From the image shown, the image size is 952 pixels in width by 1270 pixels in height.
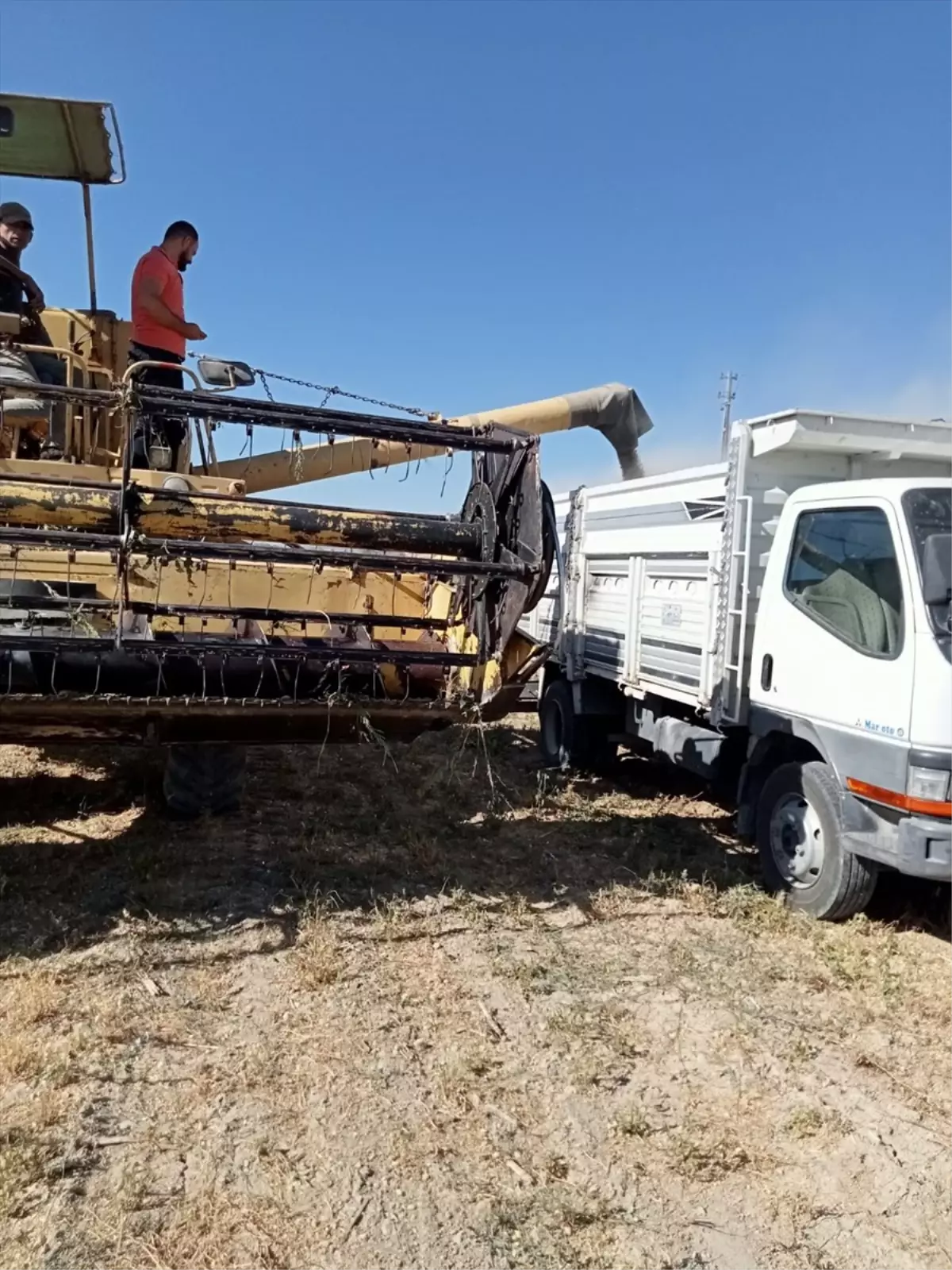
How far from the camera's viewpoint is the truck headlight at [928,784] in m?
3.97

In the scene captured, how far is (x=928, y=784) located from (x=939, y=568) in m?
0.92

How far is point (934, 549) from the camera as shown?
4.03m

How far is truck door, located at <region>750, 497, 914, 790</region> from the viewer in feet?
13.9

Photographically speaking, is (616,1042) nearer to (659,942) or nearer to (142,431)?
(659,942)

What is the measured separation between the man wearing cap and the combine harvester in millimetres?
139

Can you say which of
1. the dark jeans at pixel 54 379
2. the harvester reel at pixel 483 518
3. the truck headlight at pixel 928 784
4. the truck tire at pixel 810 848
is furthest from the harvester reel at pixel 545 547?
the dark jeans at pixel 54 379

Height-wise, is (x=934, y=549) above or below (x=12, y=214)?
below

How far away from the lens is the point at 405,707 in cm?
448

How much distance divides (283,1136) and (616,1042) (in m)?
1.28

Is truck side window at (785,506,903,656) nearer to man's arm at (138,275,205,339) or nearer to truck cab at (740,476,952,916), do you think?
truck cab at (740,476,952,916)

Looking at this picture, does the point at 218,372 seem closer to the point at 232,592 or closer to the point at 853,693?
the point at 232,592

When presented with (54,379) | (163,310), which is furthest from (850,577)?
(54,379)

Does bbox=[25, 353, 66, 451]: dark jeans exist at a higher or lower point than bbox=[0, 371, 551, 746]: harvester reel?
higher

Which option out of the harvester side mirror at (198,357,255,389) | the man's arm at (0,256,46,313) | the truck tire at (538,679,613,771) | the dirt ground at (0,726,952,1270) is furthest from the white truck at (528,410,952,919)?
the man's arm at (0,256,46,313)
